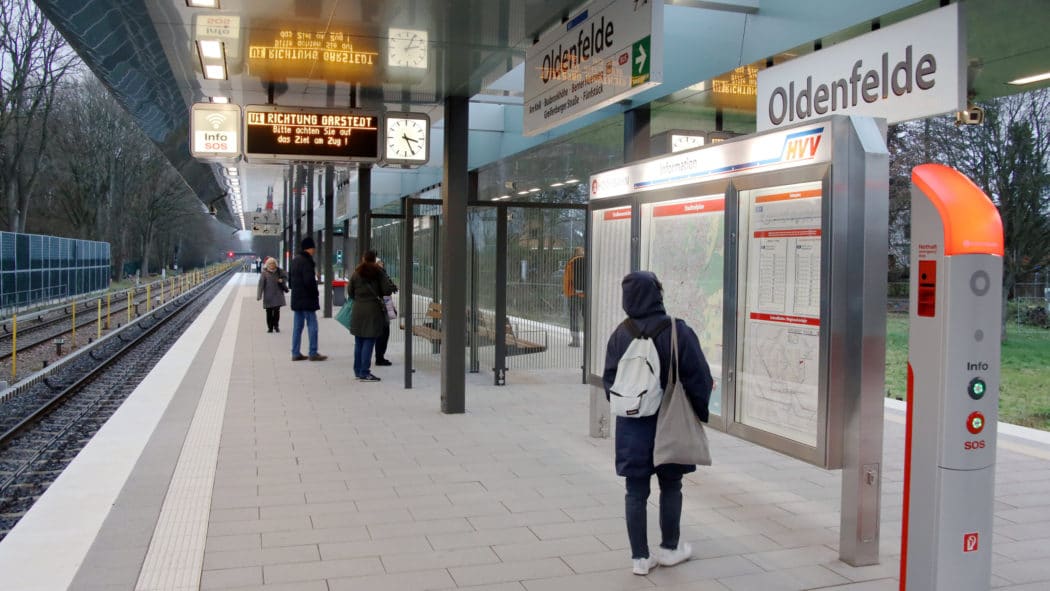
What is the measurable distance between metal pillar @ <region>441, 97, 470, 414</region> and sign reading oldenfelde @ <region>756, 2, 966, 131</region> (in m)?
3.30

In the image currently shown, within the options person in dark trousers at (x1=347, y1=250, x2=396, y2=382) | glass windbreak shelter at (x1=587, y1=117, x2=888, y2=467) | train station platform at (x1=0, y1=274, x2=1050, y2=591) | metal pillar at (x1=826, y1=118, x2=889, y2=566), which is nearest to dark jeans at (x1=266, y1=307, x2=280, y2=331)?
person in dark trousers at (x1=347, y1=250, x2=396, y2=382)

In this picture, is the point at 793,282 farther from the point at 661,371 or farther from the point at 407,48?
the point at 407,48

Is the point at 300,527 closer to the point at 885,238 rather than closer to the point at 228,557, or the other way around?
the point at 228,557

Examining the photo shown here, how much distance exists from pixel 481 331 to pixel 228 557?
7.24 metres

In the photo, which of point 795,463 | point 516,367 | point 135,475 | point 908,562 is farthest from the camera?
point 516,367

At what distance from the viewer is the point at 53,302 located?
27.4 m

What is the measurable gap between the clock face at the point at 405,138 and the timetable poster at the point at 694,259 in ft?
13.7

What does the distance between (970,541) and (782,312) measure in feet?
5.70

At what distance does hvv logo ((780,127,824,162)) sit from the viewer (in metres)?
4.37

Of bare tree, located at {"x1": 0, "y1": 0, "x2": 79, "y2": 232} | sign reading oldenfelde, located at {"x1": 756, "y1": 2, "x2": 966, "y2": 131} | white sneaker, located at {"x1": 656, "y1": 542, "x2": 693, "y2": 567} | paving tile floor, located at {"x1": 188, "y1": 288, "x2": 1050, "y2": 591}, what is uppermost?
bare tree, located at {"x1": 0, "y1": 0, "x2": 79, "y2": 232}

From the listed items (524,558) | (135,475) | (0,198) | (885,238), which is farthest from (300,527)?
(0,198)

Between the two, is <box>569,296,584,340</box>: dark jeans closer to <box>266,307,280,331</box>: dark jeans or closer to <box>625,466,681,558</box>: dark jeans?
<box>625,466,681,558</box>: dark jeans

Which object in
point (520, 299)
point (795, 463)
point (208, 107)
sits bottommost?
point (795, 463)

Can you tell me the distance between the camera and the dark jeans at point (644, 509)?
13.2 feet
